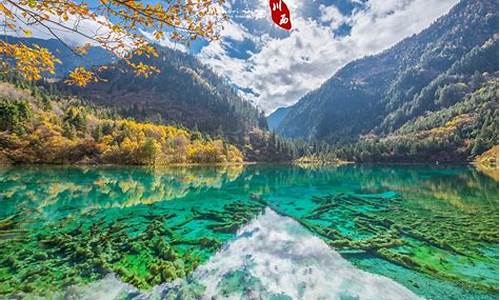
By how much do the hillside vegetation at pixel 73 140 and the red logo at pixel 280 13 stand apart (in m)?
63.2

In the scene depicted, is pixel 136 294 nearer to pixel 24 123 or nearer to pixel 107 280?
pixel 107 280

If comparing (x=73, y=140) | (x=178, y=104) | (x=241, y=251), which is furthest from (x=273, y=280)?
(x=178, y=104)

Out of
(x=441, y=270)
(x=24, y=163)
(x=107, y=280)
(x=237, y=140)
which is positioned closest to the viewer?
(x=107, y=280)

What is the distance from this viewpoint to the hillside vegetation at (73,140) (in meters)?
55.7

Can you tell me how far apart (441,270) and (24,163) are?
65.0 m

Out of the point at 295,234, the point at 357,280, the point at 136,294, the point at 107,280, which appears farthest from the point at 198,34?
the point at 295,234

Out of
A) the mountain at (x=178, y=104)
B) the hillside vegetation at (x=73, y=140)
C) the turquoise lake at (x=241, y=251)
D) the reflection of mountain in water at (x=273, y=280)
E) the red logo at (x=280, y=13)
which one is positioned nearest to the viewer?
the red logo at (x=280, y=13)

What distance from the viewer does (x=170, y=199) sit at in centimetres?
2389

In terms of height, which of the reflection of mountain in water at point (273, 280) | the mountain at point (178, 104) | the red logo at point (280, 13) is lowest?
the reflection of mountain in water at point (273, 280)

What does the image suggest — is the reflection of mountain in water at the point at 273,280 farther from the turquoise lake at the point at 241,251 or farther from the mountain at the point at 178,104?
the mountain at the point at 178,104

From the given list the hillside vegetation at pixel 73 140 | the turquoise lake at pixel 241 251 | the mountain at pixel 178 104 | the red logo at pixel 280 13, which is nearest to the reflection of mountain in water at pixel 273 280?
the turquoise lake at pixel 241 251

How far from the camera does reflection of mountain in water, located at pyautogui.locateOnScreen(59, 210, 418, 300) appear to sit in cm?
768

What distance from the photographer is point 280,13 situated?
18.7ft

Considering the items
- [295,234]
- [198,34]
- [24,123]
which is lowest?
[295,234]
